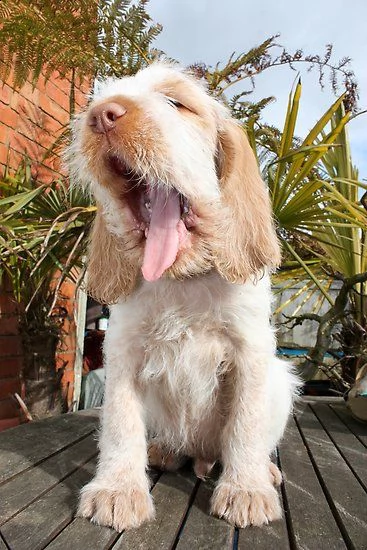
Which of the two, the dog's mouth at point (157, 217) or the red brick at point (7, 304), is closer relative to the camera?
the dog's mouth at point (157, 217)

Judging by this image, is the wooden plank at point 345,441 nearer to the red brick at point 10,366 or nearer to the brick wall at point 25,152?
the brick wall at point 25,152

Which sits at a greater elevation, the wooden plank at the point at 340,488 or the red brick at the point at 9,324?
the red brick at the point at 9,324

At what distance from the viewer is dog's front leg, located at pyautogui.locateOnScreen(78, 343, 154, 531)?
1.34 m

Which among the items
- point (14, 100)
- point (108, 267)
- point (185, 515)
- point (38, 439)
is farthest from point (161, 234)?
point (14, 100)

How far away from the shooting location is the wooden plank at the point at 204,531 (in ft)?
4.00

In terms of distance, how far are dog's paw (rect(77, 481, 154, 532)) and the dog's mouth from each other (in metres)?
0.63

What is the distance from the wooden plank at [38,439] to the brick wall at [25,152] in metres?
0.81

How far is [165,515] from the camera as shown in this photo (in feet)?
4.58

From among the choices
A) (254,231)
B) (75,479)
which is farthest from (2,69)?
(75,479)

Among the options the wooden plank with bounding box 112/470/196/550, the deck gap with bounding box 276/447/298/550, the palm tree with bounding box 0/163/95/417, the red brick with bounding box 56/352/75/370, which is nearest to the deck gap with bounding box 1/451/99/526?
the wooden plank with bounding box 112/470/196/550

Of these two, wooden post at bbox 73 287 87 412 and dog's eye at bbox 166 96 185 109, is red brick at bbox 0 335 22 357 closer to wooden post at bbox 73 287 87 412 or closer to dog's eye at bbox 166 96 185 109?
wooden post at bbox 73 287 87 412

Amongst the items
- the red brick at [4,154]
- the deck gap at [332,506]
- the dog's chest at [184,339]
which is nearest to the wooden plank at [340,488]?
the deck gap at [332,506]

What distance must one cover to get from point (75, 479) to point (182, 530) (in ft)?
1.77

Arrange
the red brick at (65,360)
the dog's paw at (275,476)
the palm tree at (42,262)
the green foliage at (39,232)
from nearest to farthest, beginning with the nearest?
the dog's paw at (275,476) → the green foliage at (39,232) → the palm tree at (42,262) → the red brick at (65,360)
